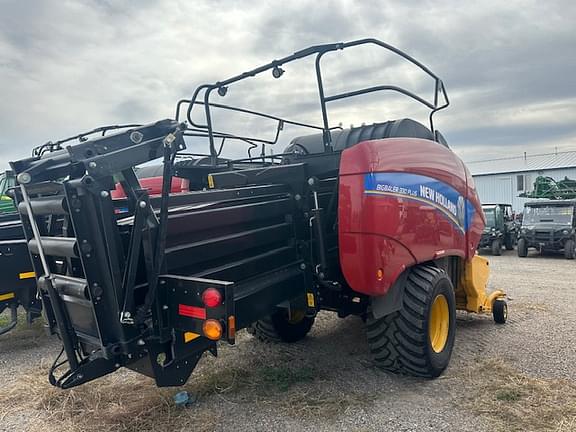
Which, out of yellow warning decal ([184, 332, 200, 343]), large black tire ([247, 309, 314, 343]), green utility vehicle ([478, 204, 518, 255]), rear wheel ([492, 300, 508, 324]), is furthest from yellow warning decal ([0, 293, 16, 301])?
green utility vehicle ([478, 204, 518, 255])

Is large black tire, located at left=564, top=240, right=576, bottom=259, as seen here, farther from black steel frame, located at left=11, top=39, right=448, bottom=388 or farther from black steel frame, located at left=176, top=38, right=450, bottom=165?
black steel frame, located at left=11, top=39, right=448, bottom=388

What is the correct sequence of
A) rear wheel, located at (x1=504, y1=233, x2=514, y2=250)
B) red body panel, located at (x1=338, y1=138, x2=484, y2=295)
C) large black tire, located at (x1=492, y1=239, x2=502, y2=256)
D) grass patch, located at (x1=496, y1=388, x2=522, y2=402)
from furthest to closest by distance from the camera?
rear wheel, located at (x1=504, y1=233, x2=514, y2=250) < large black tire, located at (x1=492, y1=239, x2=502, y2=256) < grass patch, located at (x1=496, y1=388, x2=522, y2=402) < red body panel, located at (x1=338, y1=138, x2=484, y2=295)

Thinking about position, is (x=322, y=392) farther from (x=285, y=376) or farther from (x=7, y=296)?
(x=7, y=296)

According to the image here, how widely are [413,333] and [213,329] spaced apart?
176cm

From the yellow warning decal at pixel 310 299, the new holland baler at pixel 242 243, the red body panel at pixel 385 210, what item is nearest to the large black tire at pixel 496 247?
the new holland baler at pixel 242 243

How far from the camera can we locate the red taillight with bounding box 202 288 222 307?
242 cm

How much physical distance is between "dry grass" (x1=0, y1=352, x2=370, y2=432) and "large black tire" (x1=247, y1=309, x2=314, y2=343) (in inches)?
24.6

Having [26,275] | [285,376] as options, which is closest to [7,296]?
[26,275]

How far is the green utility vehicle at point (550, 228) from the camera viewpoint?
1363 cm

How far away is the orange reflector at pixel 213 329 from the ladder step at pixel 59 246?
0.75 m

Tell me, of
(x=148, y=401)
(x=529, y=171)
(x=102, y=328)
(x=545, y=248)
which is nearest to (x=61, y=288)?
(x=102, y=328)

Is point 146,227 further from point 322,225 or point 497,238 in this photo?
point 497,238

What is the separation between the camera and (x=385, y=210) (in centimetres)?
330

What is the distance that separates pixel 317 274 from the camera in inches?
138
